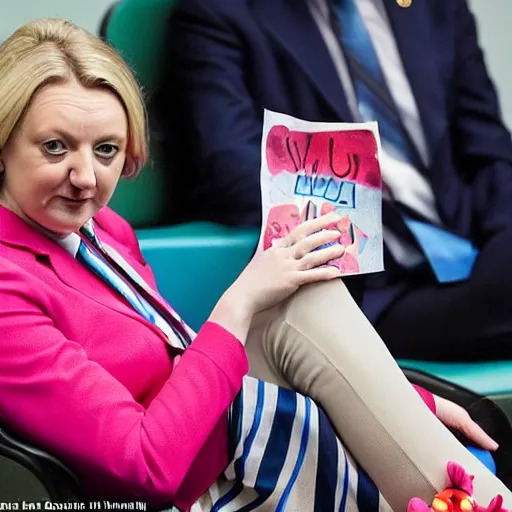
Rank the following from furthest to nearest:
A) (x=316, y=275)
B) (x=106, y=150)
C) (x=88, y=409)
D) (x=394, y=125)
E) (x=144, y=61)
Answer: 1. (x=394, y=125)
2. (x=144, y=61)
3. (x=316, y=275)
4. (x=106, y=150)
5. (x=88, y=409)

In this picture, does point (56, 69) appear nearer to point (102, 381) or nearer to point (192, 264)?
point (102, 381)

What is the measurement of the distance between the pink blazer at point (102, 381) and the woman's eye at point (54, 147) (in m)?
0.10

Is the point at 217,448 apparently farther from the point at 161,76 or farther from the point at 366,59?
the point at 366,59

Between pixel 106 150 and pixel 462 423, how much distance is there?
2.42 ft

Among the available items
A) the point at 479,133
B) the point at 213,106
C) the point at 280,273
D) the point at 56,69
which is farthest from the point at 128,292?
the point at 479,133

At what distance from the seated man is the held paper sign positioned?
0.15 m

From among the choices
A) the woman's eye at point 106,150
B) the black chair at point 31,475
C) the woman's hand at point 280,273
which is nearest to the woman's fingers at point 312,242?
the woman's hand at point 280,273

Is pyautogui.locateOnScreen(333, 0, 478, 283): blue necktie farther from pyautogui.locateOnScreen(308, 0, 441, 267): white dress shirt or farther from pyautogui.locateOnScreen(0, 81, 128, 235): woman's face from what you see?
pyautogui.locateOnScreen(0, 81, 128, 235): woman's face

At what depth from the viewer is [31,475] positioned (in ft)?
3.39

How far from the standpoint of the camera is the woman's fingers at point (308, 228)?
4.31 ft

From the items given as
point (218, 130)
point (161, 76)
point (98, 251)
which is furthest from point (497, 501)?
point (161, 76)

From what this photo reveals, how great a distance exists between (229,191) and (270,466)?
0.54 m

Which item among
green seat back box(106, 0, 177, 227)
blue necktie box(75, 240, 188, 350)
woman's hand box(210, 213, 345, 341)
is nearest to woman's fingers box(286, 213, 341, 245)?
woman's hand box(210, 213, 345, 341)

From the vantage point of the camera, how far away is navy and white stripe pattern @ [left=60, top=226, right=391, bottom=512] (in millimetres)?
1202
